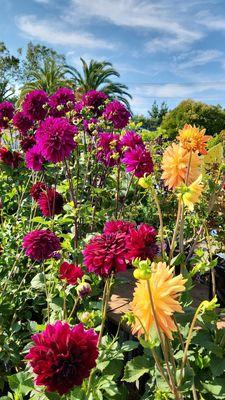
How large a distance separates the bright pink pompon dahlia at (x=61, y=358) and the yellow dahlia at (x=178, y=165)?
0.59m

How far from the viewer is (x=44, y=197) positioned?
7.07 feet

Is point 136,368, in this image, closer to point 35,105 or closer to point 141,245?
point 141,245

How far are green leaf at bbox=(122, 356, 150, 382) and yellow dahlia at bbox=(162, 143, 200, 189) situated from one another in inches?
22.8

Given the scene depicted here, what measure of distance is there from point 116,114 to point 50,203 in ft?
2.26

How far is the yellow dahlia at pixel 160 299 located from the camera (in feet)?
2.87

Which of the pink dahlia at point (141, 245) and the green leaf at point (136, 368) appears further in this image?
the green leaf at point (136, 368)

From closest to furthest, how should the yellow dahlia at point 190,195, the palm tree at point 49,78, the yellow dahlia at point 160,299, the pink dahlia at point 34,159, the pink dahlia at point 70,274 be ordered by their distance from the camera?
1. the yellow dahlia at point 160,299
2. the yellow dahlia at point 190,195
3. the pink dahlia at point 70,274
4. the pink dahlia at point 34,159
5. the palm tree at point 49,78

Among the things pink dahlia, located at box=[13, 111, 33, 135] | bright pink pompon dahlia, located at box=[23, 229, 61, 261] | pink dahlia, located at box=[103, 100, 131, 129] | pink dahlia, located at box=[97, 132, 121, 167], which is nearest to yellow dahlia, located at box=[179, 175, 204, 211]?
bright pink pompon dahlia, located at box=[23, 229, 61, 261]

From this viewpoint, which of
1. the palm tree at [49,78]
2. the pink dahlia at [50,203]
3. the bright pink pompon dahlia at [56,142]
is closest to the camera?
the bright pink pompon dahlia at [56,142]

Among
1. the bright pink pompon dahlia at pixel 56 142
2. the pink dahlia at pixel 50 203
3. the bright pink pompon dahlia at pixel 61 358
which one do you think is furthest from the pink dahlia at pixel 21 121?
the bright pink pompon dahlia at pixel 61 358

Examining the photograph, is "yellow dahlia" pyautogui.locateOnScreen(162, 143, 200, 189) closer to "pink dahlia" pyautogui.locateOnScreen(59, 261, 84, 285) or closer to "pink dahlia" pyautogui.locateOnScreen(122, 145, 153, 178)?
"pink dahlia" pyautogui.locateOnScreen(59, 261, 84, 285)

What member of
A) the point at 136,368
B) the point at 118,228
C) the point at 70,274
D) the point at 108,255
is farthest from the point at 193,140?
the point at 136,368

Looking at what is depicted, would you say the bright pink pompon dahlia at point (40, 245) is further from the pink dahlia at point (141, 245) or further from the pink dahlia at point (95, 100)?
the pink dahlia at point (95, 100)

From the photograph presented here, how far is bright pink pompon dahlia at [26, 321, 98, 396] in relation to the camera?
0.96 meters
